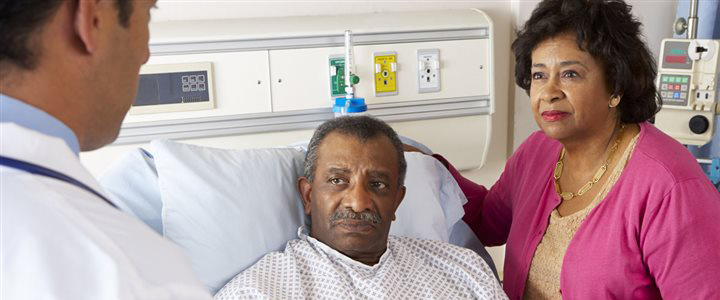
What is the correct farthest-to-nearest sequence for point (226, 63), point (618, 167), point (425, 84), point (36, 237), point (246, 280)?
point (425, 84) → point (226, 63) → point (618, 167) → point (246, 280) → point (36, 237)

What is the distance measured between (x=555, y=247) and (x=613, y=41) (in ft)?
1.78

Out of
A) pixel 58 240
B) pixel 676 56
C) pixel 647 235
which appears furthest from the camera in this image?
pixel 676 56

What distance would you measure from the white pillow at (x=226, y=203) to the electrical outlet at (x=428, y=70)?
1.86 feet

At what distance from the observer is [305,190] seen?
1.98 meters

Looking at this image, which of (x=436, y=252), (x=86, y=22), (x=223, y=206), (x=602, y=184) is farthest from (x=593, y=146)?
(x=86, y=22)

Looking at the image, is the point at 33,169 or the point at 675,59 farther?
the point at 675,59

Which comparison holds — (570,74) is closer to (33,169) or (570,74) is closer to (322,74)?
(322,74)

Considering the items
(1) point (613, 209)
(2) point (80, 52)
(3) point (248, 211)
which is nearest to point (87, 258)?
(2) point (80, 52)

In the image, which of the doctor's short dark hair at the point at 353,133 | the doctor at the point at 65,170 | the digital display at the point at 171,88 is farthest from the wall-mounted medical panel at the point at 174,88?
the doctor at the point at 65,170

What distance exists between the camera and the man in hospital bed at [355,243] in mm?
1825

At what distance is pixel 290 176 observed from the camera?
6.74 ft

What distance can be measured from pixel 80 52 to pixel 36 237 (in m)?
0.20

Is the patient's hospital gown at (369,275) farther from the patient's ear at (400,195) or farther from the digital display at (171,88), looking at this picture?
the digital display at (171,88)

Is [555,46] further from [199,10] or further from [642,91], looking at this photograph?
[199,10]
